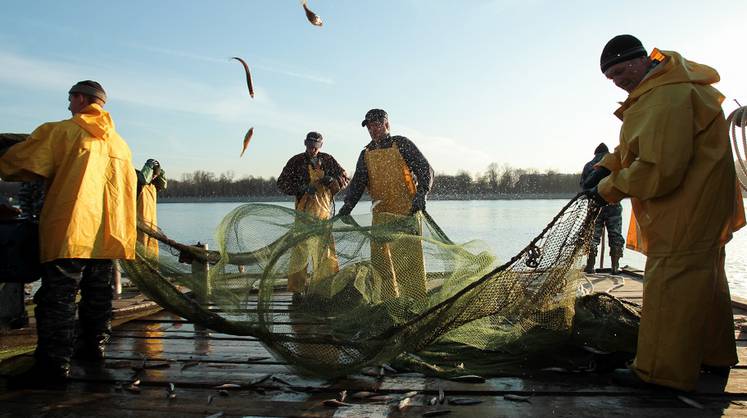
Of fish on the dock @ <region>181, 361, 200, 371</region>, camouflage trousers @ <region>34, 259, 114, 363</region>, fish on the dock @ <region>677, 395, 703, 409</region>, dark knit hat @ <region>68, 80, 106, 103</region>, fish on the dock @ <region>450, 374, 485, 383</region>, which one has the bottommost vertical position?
fish on the dock @ <region>181, 361, 200, 371</region>

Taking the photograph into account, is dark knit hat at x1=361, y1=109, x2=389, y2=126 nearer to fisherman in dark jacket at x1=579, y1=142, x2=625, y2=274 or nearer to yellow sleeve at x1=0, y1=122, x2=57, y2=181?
yellow sleeve at x1=0, y1=122, x2=57, y2=181

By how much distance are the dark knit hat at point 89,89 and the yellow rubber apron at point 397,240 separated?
2.21 meters

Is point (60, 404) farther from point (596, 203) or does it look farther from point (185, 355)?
point (596, 203)

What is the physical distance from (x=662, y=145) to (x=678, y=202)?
0.34 metres

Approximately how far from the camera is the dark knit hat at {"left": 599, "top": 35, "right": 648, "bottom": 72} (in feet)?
10.7

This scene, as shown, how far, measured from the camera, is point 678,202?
2.99 m

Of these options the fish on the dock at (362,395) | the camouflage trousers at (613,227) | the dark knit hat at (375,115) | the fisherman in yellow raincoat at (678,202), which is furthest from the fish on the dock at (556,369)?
the camouflage trousers at (613,227)

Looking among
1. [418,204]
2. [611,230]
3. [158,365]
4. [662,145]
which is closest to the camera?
[662,145]

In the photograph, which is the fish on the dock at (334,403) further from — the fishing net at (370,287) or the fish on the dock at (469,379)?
the fish on the dock at (469,379)

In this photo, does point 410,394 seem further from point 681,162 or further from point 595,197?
point 681,162

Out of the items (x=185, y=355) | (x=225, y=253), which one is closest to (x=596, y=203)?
(x=225, y=253)

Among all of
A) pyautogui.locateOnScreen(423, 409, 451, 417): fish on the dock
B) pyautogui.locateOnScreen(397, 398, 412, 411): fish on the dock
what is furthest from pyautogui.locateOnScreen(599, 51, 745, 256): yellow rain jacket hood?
pyautogui.locateOnScreen(397, 398, 412, 411): fish on the dock

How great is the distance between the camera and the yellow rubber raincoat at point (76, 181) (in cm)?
335

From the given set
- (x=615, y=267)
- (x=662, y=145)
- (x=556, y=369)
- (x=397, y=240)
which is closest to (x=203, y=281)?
(x=397, y=240)
